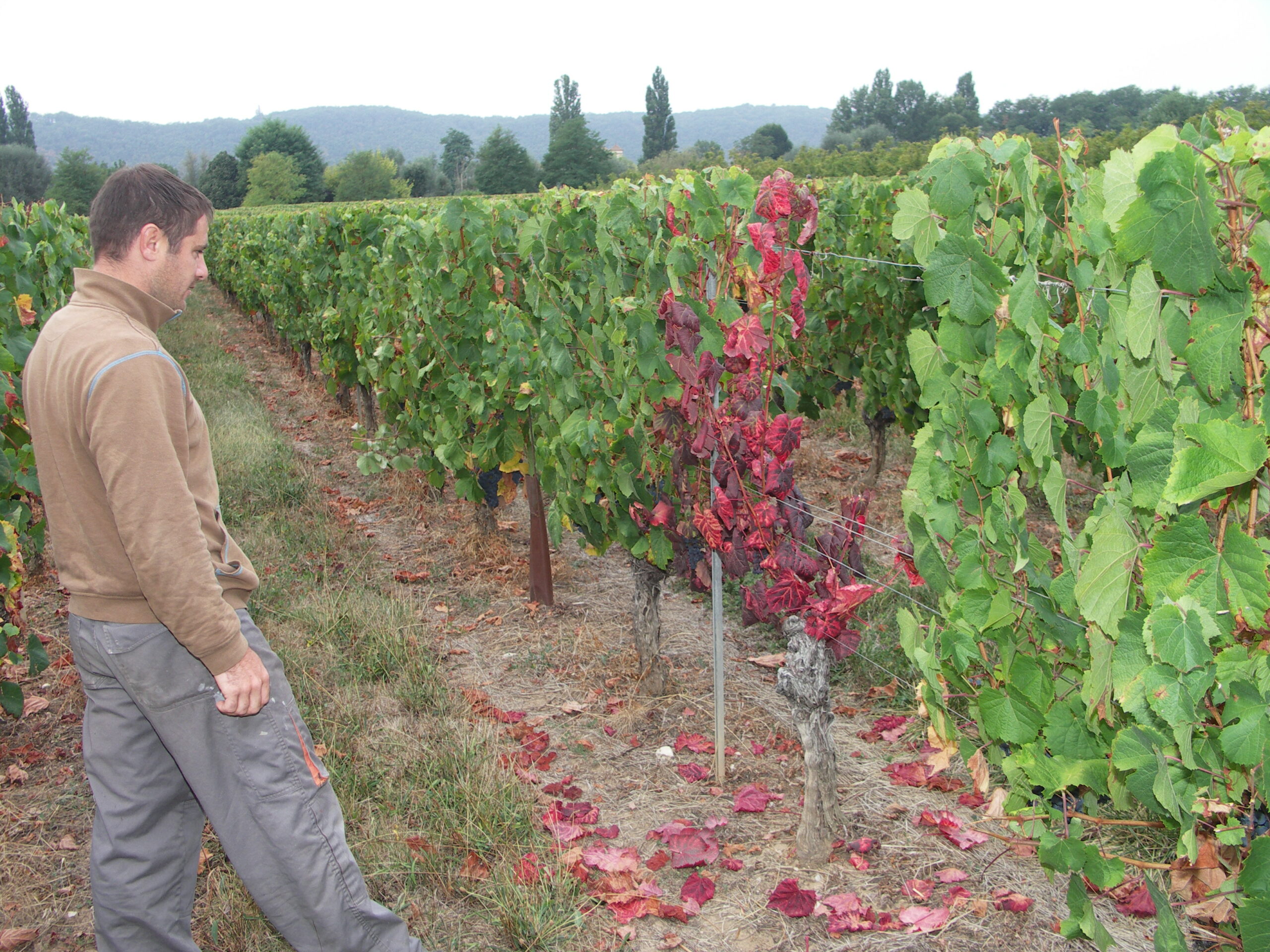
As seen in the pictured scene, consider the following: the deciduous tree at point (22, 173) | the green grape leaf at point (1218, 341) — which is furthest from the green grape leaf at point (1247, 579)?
the deciduous tree at point (22, 173)

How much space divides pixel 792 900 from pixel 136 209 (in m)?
2.46

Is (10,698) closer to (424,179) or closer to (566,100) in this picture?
(424,179)

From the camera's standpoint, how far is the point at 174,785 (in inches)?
80.9

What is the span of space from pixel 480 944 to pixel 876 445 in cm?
571

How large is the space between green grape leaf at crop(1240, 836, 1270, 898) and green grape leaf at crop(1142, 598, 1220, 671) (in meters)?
0.29

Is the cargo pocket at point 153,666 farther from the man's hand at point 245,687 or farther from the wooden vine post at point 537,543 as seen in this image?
the wooden vine post at point 537,543

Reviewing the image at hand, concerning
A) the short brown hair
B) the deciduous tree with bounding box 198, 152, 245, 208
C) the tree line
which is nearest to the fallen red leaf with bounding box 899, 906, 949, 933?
the short brown hair

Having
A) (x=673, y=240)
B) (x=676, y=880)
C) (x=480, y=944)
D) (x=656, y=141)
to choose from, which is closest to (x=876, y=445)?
(x=673, y=240)

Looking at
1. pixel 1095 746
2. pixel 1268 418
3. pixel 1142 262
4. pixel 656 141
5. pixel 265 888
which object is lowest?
pixel 265 888

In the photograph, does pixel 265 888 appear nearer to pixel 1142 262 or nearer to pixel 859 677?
pixel 1142 262

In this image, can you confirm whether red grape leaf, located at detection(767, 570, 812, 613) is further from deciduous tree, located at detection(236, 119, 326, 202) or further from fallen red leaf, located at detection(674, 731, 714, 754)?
deciduous tree, located at detection(236, 119, 326, 202)

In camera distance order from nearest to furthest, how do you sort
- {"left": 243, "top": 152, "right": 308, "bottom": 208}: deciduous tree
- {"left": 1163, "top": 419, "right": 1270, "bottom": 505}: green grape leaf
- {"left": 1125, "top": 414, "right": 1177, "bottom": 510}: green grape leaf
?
1. {"left": 1163, "top": 419, "right": 1270, "bottom": 505}: green grape leaf
2. {"left": 1125, "top": 414, "right": 1177, "bottom": 510}: green grape leaf
3. {"left": 243, "top": 152, "right": 308, "bottom": 208}: deciduous tree

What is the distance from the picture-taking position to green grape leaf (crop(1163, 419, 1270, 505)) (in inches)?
55.9

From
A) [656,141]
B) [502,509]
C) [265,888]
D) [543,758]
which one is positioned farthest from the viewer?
[656,141]
